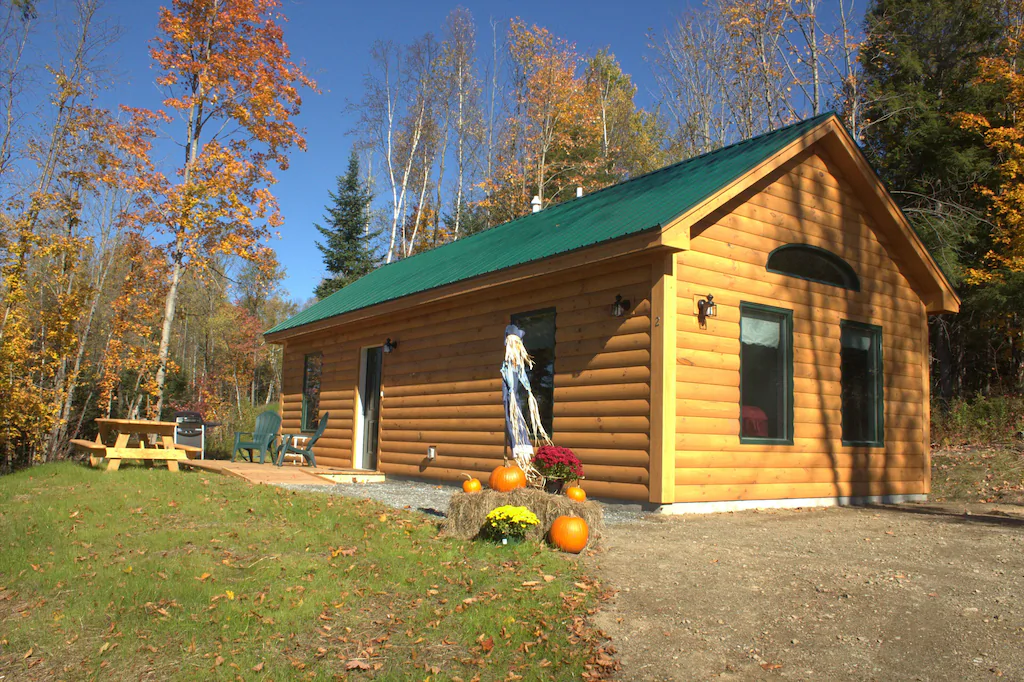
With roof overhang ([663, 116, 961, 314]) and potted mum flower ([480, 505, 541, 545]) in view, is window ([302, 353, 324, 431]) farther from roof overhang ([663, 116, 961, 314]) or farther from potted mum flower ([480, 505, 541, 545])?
potted mum flower ([480, 505, 541, 545])

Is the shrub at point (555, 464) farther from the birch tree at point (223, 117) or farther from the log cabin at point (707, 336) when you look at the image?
the birch tree at point (223, 117)

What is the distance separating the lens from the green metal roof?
812 centimetres

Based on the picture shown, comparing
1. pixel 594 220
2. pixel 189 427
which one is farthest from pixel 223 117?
pixel 594 220

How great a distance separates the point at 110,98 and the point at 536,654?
17531mm

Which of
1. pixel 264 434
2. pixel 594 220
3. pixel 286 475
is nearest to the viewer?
pixel 594 220

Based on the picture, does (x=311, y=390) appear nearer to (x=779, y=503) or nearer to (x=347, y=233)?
(x=779, y=503)

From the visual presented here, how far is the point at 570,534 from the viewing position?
5711 millimetres

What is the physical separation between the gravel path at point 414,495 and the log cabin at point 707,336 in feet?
0.50

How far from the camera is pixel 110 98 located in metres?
17.3

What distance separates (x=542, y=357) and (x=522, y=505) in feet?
10.7

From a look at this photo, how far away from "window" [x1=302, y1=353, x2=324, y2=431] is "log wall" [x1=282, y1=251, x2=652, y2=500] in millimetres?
367

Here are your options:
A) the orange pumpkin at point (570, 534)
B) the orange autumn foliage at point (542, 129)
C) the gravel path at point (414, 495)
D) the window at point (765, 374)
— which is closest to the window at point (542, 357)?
the gravel path at point (414, 495)

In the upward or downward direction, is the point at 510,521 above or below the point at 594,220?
below

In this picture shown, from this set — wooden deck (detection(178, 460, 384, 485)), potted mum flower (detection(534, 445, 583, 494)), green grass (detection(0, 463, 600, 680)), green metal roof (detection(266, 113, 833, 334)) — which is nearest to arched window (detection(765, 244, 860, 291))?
green metal roof (detection(266, 113, 833, 334))
